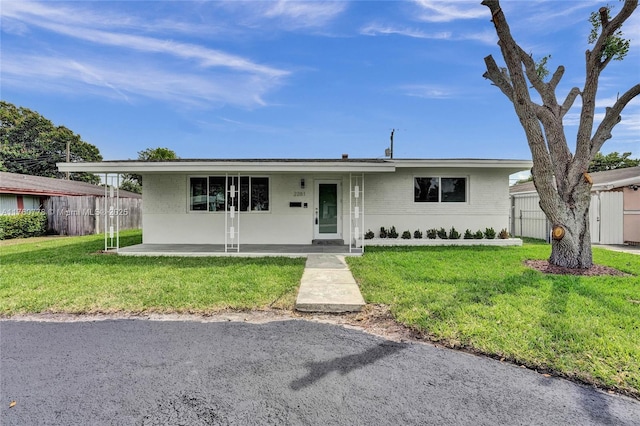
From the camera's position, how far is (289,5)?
29.8 feet

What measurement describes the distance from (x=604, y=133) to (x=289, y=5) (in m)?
8.97

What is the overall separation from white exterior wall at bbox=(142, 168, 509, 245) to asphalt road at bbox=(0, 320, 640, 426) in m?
6.85

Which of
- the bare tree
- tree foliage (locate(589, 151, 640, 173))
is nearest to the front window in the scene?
the bare tree

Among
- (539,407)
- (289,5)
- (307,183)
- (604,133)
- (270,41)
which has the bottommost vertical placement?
(539,407)

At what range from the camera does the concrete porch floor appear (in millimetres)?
8797

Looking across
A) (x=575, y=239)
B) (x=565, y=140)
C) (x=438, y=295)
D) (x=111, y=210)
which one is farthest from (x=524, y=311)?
(x=111, y=210)

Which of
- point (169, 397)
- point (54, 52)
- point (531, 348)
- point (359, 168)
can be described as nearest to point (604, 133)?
point (359, 168)

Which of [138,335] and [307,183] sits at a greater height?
[307,183]

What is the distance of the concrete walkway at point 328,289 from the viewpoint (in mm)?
4625

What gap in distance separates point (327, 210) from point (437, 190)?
4100mm

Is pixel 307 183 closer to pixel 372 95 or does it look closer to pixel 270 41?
pixel 270 41

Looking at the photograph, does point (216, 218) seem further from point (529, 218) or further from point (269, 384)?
point (529, 218)

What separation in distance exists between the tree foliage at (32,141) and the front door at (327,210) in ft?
115

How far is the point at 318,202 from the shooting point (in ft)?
35.1
